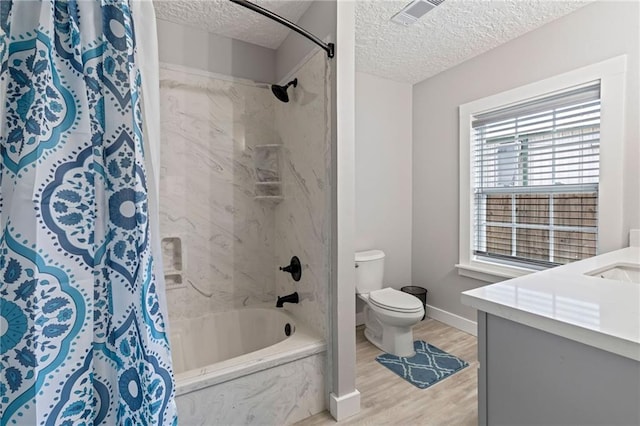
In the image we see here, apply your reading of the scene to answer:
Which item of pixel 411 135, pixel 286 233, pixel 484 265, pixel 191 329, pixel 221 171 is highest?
pixel 411 135

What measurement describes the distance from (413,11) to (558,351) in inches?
81.6

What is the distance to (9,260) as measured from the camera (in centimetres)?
59

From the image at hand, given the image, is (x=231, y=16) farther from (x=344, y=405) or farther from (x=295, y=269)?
(x=344, y=405)

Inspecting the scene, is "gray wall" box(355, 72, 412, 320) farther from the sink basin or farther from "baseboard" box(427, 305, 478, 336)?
the sink basin

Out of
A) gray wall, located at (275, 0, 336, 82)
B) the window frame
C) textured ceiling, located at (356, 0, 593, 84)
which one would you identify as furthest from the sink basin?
gray wall, located at (275, 0, 336, 82)

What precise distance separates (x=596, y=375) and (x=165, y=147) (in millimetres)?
2404

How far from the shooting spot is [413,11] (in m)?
1.99

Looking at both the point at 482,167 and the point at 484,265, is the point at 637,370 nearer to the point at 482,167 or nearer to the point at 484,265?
the point at 484,265

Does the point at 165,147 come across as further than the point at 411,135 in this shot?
No

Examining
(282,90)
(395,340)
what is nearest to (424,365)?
(395,340)

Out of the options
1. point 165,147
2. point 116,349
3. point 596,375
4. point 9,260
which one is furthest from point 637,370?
point 165,147

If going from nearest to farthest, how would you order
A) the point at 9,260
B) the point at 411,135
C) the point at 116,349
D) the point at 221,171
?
the point at 9,260 < the point at 116,349 < the point at 221,171 < the point at 411,135

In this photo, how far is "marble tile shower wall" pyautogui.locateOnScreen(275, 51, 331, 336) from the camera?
180 cm

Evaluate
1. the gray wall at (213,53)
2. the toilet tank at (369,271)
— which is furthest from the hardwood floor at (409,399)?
the gray wall at (213,53)
